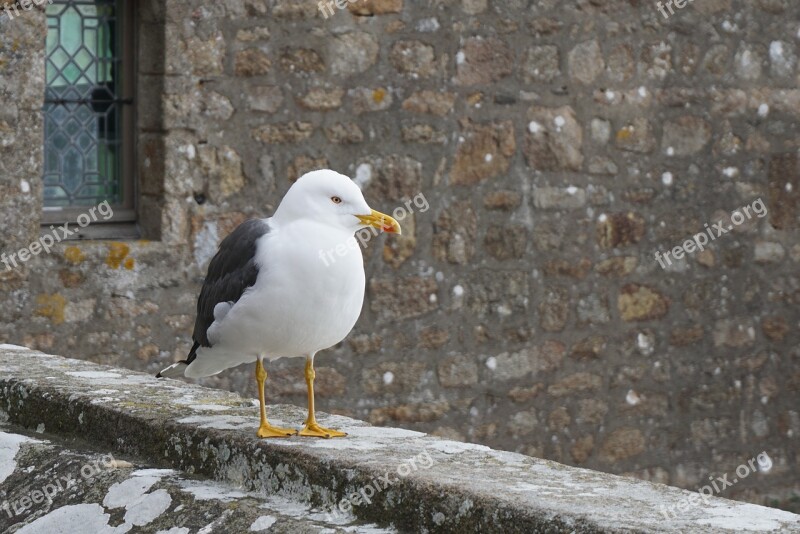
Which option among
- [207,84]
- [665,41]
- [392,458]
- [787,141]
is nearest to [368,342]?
[207,84]

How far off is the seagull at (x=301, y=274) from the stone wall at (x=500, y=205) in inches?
105

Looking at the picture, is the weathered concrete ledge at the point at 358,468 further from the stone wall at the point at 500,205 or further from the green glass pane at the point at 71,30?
the green glass pane at the point at 71,30

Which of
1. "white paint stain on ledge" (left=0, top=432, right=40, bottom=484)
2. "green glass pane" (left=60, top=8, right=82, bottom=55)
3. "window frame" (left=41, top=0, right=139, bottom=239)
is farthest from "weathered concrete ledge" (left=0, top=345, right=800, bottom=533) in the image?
"green glass pane" (left=60, top=8, right=82, bottom=55)

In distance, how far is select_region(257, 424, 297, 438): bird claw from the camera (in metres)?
2.57

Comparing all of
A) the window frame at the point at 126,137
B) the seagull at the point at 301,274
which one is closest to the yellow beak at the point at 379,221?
the seagull at the point at 301,274

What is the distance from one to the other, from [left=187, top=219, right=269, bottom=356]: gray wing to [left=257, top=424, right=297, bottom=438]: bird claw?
0.34 meters

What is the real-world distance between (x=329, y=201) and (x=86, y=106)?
3.24 m

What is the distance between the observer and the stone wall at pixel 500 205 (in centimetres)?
563

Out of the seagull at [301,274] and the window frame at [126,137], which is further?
the window frame at [126,137]

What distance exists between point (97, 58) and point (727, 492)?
4.21 meters

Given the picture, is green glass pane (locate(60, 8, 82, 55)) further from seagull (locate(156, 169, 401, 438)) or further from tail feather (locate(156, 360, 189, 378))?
seagull (locate(156, 169, 401, 438))

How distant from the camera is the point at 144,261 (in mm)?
5605

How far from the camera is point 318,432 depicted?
2.66 m

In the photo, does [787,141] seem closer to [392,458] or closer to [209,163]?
[209,163]
